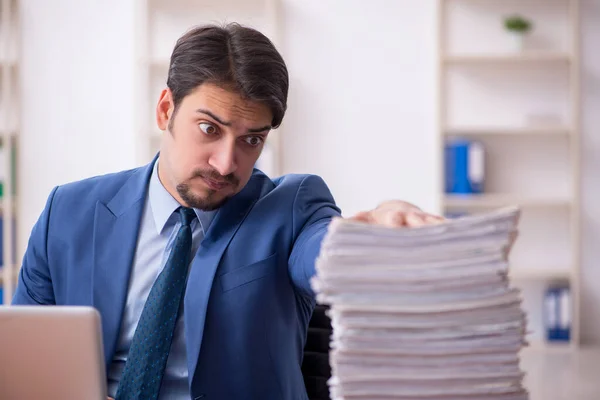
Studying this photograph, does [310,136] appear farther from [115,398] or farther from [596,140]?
[115,398]

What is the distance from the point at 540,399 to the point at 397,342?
Answer: 328cm

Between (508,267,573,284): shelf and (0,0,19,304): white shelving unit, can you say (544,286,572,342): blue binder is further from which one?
(0,0,19,304): white shelving unit

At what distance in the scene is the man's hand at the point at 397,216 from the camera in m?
0.86

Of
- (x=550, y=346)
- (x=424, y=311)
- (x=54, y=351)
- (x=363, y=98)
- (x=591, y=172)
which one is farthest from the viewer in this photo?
(x=363, y=98)

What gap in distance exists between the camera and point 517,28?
528 centimetres

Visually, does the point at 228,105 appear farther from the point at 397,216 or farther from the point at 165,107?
the point at 397,216

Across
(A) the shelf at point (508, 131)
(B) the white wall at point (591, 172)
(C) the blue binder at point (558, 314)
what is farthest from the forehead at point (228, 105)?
(B) the white wall at point (591, 172)

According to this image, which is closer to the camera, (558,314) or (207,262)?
(207,262)

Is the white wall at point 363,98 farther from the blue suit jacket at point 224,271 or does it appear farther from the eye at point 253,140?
the eye at point 253,140

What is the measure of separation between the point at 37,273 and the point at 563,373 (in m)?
3.42

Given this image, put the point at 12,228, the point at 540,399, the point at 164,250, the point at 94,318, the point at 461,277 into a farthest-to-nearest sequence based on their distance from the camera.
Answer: the point at 12,228
the point at 540,399
the point at 164,250
the point at 94,318
the point at 461,277

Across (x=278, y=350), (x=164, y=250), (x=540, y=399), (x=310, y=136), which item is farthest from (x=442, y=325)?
(x=310, y=136)

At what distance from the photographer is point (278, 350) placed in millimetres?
1520

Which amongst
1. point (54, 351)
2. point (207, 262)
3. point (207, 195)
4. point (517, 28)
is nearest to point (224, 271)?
point (207, 262)
